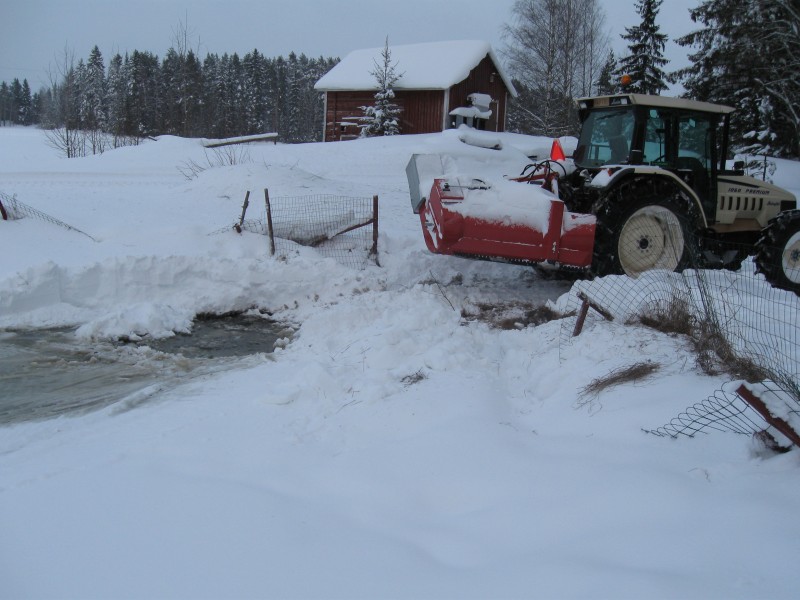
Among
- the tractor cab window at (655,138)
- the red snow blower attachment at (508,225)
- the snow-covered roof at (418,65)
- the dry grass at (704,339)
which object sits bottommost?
the dry grass at (704,339)

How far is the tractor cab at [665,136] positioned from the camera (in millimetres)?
7387

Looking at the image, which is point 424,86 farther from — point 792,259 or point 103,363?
point 103,363

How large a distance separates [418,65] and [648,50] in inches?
424

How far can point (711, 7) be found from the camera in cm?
2314

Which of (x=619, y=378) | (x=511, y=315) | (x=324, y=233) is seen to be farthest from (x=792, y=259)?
(x=324, y=233)

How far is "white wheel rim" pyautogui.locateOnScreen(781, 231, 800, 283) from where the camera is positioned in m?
7.78

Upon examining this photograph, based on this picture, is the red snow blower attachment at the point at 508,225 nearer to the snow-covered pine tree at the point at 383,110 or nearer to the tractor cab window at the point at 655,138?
the tractor cab window at the point at 655,138

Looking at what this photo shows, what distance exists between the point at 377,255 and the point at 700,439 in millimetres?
6442

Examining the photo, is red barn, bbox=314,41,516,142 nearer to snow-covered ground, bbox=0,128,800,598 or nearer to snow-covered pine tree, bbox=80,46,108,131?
snow-covered pine tree, bbox=80,46,108,131

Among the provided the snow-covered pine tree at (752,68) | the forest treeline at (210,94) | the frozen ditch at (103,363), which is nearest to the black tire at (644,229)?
the frozen ditch at (103,363)

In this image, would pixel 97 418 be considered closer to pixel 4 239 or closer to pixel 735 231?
pixel 4 239

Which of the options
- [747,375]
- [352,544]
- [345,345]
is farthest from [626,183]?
[352,544]

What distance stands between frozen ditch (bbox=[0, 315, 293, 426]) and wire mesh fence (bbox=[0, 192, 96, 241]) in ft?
11.1

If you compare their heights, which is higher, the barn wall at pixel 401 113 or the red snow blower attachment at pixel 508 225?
the barn wall at pixel 401 113
